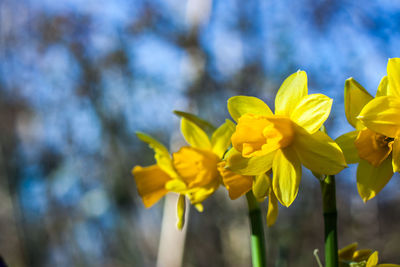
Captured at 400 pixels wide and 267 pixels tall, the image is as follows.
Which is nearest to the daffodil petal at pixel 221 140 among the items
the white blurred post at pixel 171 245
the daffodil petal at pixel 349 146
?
the daffodil petal at pixel 349 146

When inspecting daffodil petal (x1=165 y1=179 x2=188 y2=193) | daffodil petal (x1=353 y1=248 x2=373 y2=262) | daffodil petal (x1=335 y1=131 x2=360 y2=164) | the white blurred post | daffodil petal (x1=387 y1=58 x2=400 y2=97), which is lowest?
the white blurred post

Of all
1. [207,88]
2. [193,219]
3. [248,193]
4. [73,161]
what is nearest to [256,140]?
[248,193]

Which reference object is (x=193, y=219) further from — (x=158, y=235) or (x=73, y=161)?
(x=73, y=161)

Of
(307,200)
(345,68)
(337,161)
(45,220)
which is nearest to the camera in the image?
(337,161)

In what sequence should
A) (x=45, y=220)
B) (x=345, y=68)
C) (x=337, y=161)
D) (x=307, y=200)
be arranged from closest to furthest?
(x=337, y=161) → (x=345, y=68) → (x=307, y=200) → (x=45, y=220)

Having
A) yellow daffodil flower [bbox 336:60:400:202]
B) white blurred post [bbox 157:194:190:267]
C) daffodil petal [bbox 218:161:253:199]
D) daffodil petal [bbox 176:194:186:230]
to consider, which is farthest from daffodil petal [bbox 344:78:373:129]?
white blurred post [bbox 157:194:190:267]

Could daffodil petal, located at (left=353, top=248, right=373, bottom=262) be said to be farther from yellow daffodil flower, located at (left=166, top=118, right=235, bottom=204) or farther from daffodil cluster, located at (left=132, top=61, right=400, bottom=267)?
yellow daffodil flower, located at (left=166, top=118, right=235, bottom=204)
